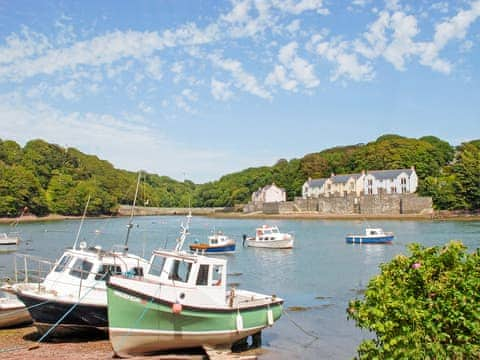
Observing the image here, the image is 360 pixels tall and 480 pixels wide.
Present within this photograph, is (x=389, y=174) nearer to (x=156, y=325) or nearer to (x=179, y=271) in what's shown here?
(x=179, y=271)

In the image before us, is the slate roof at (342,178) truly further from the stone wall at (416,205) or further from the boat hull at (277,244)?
the boat hull at (277,244)

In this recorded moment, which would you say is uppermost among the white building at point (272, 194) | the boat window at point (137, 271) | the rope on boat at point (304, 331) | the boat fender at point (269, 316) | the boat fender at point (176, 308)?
the white building at point (272, 194)

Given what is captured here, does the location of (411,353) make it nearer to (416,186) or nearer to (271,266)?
(271,266)

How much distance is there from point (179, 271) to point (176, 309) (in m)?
1.83

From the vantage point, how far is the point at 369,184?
128m

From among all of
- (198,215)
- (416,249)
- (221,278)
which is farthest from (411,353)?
(198,215)

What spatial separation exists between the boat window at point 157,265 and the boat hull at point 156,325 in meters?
1.99

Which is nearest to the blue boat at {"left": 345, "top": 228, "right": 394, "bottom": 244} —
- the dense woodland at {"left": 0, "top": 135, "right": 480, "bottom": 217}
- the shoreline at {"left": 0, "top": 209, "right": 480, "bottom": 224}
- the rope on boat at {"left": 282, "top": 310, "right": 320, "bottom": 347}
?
the rope on boat at {"left": 282, "top": 310, "right": 320, "bottom": 347}

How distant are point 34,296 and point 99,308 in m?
2.22

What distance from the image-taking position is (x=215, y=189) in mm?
199625

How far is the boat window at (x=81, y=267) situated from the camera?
1733cm

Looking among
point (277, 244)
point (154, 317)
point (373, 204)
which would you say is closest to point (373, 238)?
point (277, 244)

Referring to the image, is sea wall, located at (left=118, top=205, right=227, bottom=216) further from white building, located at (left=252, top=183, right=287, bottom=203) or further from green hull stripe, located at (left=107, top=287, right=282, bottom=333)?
green hull stripe, located at (left=107, top=287, right=282, bottom=333)

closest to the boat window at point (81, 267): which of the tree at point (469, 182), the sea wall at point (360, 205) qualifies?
the sea wall at point (360, 205)
